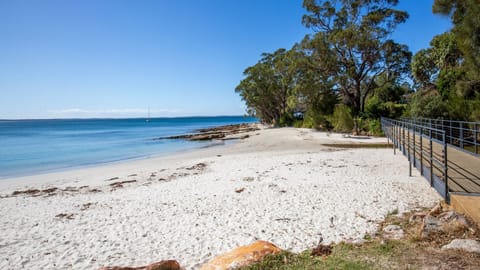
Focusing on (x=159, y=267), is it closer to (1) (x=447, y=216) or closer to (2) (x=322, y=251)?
(2) (x=322, y=251)

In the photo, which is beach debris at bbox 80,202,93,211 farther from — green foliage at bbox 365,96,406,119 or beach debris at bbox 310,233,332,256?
green foliage at bbox 365,96,406,119

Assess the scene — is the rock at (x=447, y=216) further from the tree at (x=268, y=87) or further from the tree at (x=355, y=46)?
the tree at (x=268, y=87)

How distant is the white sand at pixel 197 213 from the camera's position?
4613 millimetres

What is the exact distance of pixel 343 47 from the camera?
25.5 meters

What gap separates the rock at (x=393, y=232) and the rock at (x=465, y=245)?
0.91m

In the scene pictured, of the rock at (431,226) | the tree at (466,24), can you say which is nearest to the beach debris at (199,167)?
the rock at (431,226)

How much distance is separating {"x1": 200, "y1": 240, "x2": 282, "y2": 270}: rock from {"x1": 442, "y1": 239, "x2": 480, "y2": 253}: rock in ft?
7.13

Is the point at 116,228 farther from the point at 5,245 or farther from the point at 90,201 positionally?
the point at 90,201

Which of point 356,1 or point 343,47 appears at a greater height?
point 356,1

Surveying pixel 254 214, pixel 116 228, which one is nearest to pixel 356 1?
pixel 254 214

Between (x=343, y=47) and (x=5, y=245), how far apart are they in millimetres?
27186

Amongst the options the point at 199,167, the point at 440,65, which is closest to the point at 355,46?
the point at 440,65

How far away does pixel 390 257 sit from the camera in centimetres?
335

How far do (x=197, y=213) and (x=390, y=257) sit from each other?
4.13 metres
